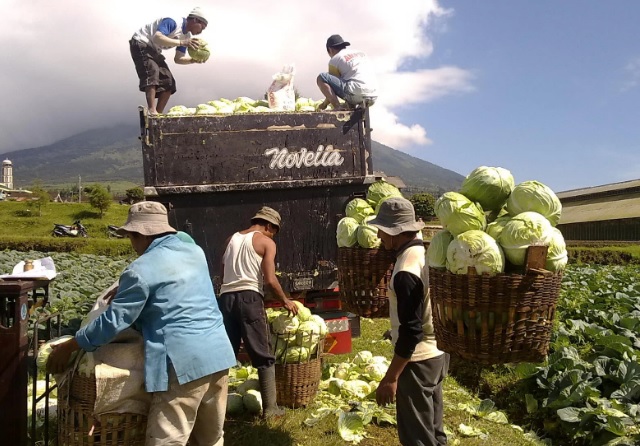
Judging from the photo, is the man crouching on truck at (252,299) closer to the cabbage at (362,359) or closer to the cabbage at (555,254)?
the cabbage at (362,359)

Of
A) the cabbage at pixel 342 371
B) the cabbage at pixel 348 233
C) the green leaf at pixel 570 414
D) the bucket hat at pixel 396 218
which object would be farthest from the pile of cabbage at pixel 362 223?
the green leaf at pixel 570 414

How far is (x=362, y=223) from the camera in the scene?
4254 millimetres

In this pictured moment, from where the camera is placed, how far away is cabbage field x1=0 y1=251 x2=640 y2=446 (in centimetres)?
454

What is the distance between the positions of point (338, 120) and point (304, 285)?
193 cm

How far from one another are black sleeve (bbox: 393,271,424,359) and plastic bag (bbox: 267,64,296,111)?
12.5 feet

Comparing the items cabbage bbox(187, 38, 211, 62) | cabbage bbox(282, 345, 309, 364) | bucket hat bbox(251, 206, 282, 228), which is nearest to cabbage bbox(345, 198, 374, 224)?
bucket hat bbox(251, 206, 282, 228)

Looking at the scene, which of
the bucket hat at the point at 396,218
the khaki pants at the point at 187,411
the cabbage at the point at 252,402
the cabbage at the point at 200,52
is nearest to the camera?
the khaki pants at the point at 187,411

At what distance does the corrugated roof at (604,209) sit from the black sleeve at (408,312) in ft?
111

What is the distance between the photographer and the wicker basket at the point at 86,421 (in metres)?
2.91

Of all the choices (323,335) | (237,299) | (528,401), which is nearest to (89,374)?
(237,299)

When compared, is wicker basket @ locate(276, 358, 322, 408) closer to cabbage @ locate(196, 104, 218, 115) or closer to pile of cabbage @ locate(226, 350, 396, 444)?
pile of cabbage @ locate(226, 350, 396, 444)

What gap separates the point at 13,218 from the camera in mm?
40969

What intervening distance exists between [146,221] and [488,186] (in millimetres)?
2015

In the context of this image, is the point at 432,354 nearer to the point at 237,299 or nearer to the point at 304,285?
the point at 237,299
